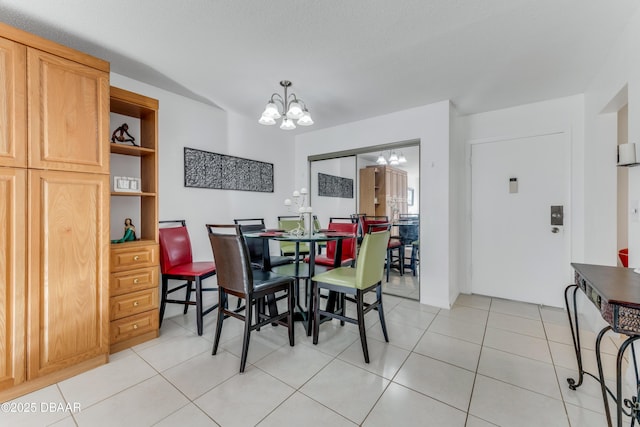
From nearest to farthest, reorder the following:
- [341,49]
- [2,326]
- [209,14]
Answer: [2,326], [209,14], [341,49]

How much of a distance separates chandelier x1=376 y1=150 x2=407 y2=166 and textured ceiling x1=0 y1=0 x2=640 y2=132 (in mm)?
952

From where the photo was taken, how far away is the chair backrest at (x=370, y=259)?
211cm

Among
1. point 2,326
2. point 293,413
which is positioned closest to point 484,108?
point 293,413

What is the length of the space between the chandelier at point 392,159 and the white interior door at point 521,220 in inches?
35.2

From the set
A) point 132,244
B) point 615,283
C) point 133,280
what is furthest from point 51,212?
point 615,283

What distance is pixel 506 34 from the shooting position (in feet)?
6.45

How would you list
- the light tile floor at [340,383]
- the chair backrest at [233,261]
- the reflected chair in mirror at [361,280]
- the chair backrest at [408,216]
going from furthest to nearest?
1. the chair backrest at [408,216]
2. the reflected chair in mirror at [361,280]
3. the chair backrest at [233,261]
4. the light tile floor at [340,383]

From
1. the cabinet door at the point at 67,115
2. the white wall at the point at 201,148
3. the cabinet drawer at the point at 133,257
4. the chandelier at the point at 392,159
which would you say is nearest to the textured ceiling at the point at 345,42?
the white wall at the point at 201,148

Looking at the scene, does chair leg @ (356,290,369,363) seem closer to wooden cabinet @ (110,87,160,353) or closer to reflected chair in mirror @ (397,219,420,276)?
wooden cabinet @ (110,87,160,353)

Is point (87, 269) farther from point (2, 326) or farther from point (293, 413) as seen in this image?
point (293, 413)

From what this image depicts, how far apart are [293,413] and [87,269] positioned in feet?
5.63

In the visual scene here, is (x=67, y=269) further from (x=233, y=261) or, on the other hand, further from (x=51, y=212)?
(x=233, y=261)

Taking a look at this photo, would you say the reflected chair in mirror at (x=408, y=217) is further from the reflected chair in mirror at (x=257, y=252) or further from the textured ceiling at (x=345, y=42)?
the reflected chair in mirror at (x=257, y=252)

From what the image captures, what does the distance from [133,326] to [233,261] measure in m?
1.11
